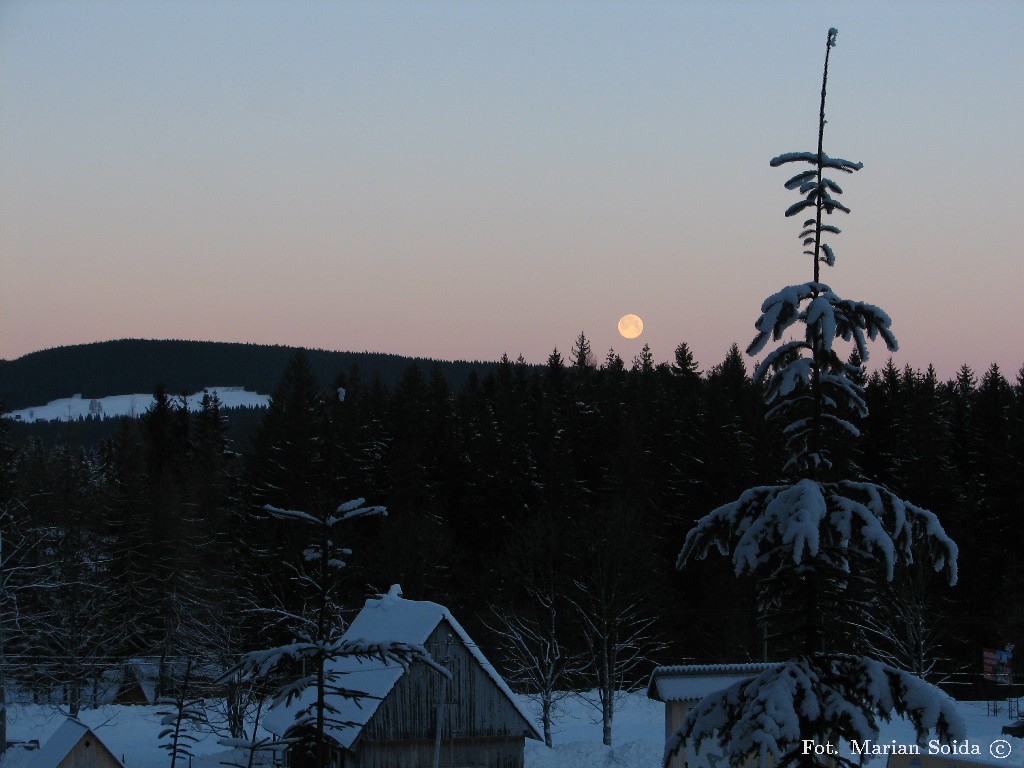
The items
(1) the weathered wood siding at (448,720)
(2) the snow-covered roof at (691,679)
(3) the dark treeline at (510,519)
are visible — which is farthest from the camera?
(3) the dark treeline at (510,519)

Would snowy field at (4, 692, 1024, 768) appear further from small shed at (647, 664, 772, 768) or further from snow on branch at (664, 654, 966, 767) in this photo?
snow on branch at (664, 654, 966, 767)

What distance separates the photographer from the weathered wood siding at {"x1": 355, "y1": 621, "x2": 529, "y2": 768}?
30.9m

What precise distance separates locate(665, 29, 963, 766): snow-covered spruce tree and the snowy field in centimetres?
2712

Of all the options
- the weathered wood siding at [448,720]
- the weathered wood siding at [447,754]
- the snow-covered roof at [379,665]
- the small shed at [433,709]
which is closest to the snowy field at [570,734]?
the snow-covered roof at [379,665]

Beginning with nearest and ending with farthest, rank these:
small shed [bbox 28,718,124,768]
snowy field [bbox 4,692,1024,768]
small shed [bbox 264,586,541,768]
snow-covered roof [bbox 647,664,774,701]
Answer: snow-covered roof [bbox 647,664,774,701]
small shed [bbox 28,718,124,768]
small shed [bbox 264,586,541,768]
snowy field [bbox 4,692,1024,768]

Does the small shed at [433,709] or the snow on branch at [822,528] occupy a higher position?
the snow on branch at [822,528]

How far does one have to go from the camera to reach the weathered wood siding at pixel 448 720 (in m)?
30.9

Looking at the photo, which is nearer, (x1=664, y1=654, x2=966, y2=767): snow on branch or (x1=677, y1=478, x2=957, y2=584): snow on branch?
(x1=664, y1=654, x2=966, y2=767): snow on branch

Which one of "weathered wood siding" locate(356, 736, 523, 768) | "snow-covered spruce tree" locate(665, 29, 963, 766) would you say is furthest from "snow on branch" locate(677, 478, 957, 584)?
"weathered wood siding" locate(356, 736, 523, 768)

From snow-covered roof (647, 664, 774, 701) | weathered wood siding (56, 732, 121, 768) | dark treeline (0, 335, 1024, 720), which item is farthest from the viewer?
dark treeline (0, 335, 1024, 720)

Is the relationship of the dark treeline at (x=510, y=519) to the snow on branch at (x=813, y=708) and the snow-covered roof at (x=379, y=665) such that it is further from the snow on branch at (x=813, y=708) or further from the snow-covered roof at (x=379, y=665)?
the snow on branch at (x=813, y=708)

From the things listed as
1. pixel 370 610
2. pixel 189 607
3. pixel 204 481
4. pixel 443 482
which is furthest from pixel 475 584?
pixel 370 610

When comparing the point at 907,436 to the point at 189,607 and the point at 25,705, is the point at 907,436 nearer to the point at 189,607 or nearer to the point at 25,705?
the point at 189,607

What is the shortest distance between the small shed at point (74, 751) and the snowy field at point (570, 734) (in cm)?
965
